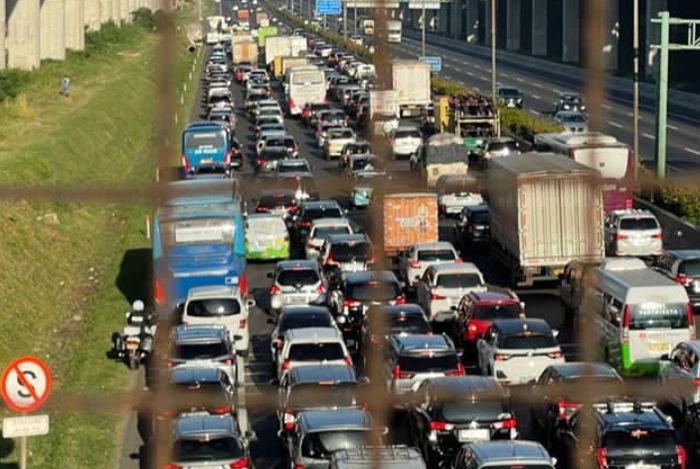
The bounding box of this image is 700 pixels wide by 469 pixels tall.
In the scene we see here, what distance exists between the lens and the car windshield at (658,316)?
8.21m

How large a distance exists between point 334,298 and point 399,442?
3286 mm

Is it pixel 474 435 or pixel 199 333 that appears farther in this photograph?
pixel 199 333

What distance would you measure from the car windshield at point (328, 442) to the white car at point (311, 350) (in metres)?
1.54

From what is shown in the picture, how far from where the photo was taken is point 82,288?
998 cm

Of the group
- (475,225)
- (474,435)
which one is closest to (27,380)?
(474,435)

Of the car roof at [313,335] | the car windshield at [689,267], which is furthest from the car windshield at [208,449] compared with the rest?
the car windshield at [689,267]

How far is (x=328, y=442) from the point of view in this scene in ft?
20.7

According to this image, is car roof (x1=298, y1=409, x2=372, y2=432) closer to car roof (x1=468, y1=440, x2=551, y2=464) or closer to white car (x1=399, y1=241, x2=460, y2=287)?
car roof (x1=468, y1=440, x2=551, y2=464)

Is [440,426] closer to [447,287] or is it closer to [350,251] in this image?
[447,287]

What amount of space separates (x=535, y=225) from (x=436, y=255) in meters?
1.85

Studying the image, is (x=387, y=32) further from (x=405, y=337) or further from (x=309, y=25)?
(x=309, y=25)

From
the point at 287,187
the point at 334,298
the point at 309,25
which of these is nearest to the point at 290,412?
the point at 334,298

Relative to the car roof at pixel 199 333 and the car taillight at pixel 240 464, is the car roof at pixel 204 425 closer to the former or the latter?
the car taillight at pixel 240 464

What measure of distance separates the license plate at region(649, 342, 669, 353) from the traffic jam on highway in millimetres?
A: 10
